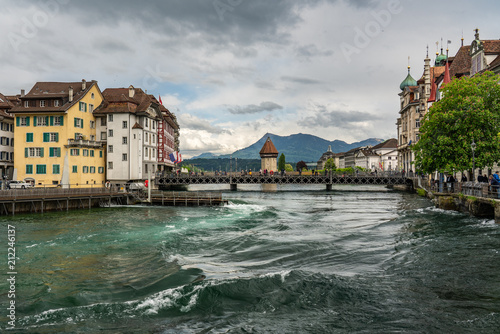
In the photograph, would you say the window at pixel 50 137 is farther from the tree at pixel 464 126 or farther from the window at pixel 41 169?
the tree at pixel 464 126

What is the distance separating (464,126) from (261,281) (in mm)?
29027

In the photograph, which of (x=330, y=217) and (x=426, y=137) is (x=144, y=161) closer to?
(x=330, y=217)

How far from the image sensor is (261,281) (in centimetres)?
1370

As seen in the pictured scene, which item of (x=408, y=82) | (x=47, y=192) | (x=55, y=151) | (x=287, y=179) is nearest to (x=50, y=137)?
(x=55, y=151)

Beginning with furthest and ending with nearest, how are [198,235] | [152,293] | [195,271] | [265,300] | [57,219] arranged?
1. [57,219]
2. [198,235]
3. [195,271]
4. [152,293]
5. [265,300]

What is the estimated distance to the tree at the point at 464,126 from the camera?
3403cm

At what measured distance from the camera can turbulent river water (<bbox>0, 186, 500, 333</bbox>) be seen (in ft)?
33.4

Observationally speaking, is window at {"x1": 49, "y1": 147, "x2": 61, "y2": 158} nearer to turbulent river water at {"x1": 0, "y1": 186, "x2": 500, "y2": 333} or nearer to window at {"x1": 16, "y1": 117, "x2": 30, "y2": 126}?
window at {"x1": 16, "y1": 117, "x2": 30, "y2": 126}

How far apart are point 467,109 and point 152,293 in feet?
108

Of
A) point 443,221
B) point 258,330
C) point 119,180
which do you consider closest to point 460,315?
point 258,330

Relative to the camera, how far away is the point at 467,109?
35344 millimetres

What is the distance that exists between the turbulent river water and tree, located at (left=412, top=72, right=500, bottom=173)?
32.8ft

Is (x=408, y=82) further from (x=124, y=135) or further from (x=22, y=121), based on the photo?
(x=22, y=121)

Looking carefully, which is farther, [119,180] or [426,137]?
[119,180]
